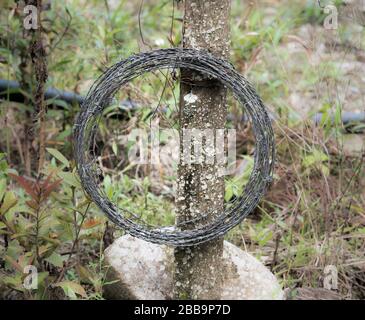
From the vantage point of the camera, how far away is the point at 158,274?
10.6ft

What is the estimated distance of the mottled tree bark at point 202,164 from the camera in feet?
9.35

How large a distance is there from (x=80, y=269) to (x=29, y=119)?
158 centimetres

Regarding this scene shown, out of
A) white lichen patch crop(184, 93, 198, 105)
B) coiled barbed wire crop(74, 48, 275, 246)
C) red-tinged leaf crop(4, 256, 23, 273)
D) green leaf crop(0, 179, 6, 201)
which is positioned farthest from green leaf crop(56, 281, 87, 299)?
white lichen patch crop(184, 93, 198, 105)

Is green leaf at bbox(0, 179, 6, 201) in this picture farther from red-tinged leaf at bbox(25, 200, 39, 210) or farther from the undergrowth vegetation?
red-tinged leaf at bbox(25, 200, 39, 210)

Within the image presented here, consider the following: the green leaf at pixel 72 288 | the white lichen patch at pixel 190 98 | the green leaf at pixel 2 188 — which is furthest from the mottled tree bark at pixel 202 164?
the green leaf at pixel 2 188

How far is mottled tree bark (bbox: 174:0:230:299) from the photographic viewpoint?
2.85 metres

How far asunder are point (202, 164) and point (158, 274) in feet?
2.09

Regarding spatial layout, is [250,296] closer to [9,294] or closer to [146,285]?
[146,285]

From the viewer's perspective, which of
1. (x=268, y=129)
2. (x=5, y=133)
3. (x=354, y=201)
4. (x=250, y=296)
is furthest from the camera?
(x=5, y=133)

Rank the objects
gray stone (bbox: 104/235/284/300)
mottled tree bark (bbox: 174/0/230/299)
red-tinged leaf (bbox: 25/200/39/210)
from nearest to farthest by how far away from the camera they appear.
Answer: red-tinged leaf (bbox: 25/200/39/210), mottled tree bark (bbox: 174/0/230/299), gray stone (bbox: 104/235/284/300)

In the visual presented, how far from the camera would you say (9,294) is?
3201mm

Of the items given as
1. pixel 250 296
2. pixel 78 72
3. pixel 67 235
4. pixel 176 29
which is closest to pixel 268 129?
pixel 250 296

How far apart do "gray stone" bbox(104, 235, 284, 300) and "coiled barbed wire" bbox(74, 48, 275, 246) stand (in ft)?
1.17

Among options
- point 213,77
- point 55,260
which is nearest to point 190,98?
point 213,77
